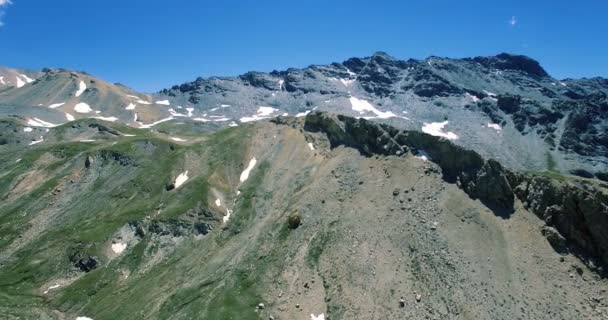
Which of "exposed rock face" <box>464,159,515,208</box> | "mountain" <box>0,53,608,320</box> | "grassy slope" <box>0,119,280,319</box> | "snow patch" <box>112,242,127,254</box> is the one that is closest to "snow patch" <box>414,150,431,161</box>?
"mountain" <box>0,53,608,320</box>

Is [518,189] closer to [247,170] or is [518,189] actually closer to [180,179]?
[247,170]

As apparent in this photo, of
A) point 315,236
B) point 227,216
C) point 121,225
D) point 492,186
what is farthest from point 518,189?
point 121,225

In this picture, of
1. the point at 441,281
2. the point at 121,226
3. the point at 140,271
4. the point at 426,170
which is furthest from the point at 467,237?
the point at 121,226

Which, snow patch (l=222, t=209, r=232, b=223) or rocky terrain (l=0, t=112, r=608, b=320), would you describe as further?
snow patch (l=222, t=209, r=232, b=223)

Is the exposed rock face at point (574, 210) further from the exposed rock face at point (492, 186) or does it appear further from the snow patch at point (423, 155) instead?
the snow patch at point (423, 155)

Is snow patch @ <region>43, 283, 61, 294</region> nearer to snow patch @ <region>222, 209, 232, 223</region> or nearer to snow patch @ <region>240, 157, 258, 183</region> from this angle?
snow patch @ <region>222, 209, 232, 223</region>

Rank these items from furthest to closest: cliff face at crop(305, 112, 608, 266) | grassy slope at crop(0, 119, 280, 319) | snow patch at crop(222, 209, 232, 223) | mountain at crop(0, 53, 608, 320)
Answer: snow patch at crop(222, 209, 232, 223) < grassy slope at crop(0, 119, 280, 319) < cliff face at crop(305, 112, 608, 266) < mountain at crop(0, 53, 608, 320)
